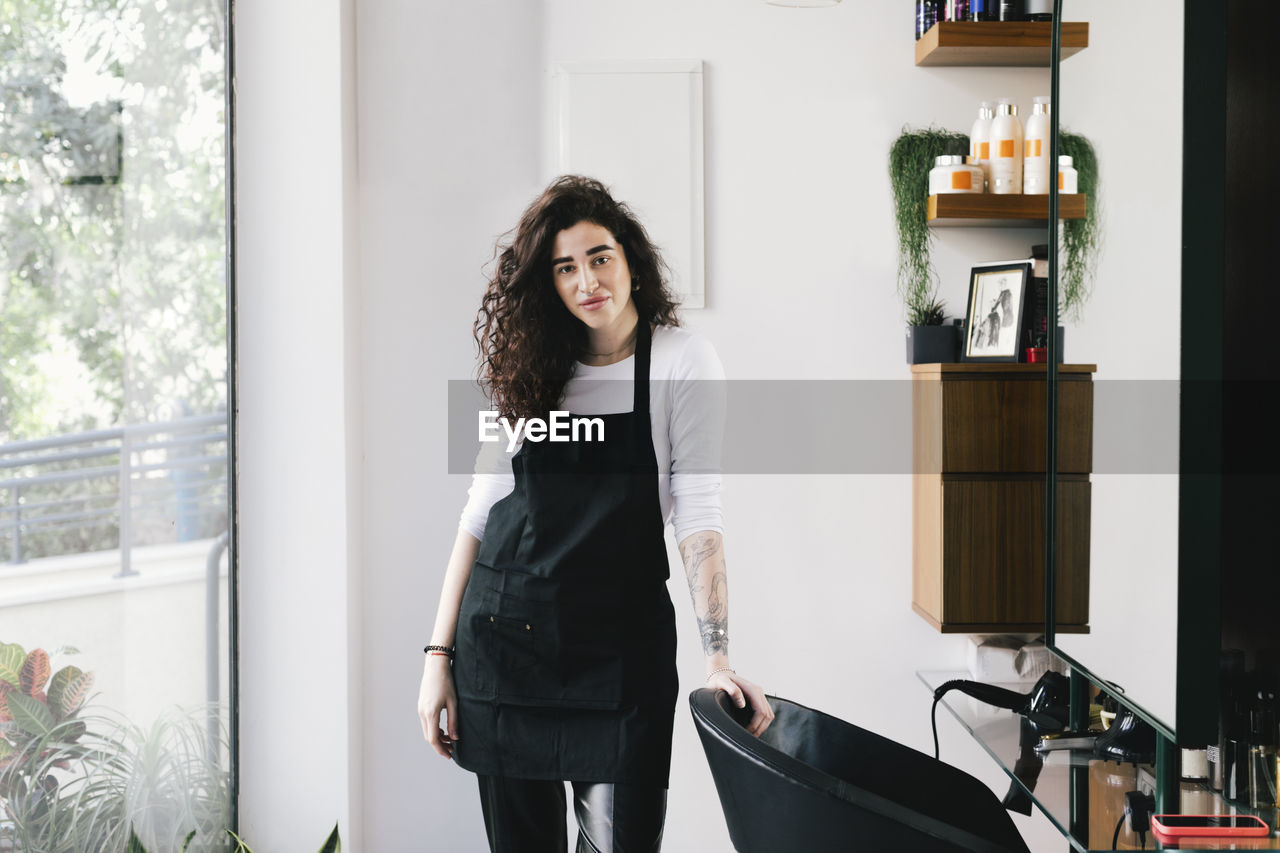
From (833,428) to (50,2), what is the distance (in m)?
1.81

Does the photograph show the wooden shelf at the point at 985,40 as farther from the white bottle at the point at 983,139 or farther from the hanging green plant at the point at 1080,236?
the hanging green plant at the point at 1080,236

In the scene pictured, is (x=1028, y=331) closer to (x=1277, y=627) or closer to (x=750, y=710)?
(x=1277, y=627)

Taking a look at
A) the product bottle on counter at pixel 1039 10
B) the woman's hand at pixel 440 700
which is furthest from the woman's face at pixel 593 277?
the product bottle on counter at pixel 1039 10

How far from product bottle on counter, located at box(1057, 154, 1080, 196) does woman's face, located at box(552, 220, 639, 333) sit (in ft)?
2.75

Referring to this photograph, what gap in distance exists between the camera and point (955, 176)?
7.46 ft

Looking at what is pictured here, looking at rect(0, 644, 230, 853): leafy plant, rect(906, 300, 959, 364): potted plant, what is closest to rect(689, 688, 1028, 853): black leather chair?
rect(0, 644, 230, 853): leafy plant

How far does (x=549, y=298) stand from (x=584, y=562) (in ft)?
1.84

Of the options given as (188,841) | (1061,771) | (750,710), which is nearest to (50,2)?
(750,710)

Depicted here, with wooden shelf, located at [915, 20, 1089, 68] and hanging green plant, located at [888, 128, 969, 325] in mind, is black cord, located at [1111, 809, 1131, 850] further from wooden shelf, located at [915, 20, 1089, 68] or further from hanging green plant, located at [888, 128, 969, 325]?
wooden shelf, located at [915, 20, 1089, 68]

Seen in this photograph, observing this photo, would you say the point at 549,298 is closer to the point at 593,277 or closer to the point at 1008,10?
the point at 593,277

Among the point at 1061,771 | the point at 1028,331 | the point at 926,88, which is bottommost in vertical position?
the point at 1061,771

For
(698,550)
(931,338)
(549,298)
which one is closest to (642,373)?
(549,298)

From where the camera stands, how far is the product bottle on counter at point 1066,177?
167 cm

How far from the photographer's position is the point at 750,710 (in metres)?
1.64
